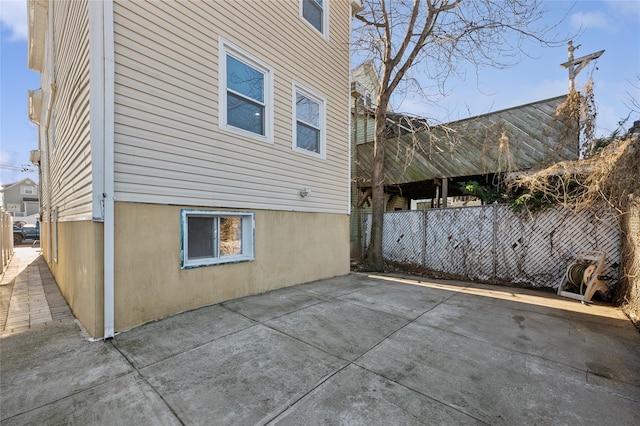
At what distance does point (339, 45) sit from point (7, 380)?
7.58m

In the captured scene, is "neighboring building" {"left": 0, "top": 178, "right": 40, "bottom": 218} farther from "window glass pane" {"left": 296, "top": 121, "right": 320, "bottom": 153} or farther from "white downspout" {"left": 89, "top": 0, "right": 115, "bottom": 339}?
"white downspout" {"left": 89, "top": 0, "right": 115, "bottom": 339}

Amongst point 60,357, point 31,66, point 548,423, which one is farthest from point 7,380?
point 31,66

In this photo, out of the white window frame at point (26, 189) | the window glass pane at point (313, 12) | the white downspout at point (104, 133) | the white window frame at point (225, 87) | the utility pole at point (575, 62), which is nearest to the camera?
the white downspout at point (104, 133)

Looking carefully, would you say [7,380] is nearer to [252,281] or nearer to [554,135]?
[252,281]

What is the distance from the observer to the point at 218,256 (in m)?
4.18

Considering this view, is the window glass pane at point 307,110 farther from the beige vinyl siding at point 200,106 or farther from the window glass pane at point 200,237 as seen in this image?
the window glass pane at point 200,237

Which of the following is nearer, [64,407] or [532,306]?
[64,407]

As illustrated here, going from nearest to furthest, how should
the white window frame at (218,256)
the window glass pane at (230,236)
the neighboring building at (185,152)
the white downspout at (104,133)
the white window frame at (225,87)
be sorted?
1. the white downspout at (104,133)
2. the neighboring building at (185,152)
3. the white window frame at (218,256)
4. the white window frame at (225,87)
5. the window glass pane at (230,236)

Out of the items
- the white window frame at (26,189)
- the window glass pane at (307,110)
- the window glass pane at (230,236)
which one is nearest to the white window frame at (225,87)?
the window glass pane at (307,110)

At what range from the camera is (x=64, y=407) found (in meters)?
1.86

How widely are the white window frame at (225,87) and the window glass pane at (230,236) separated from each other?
1.42m

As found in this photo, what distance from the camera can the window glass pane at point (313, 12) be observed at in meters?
5.87

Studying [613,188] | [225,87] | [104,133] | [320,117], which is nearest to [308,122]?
[320,117]

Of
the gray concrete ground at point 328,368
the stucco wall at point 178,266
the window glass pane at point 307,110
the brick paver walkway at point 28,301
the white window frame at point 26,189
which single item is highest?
the white window frame at point 26,189
